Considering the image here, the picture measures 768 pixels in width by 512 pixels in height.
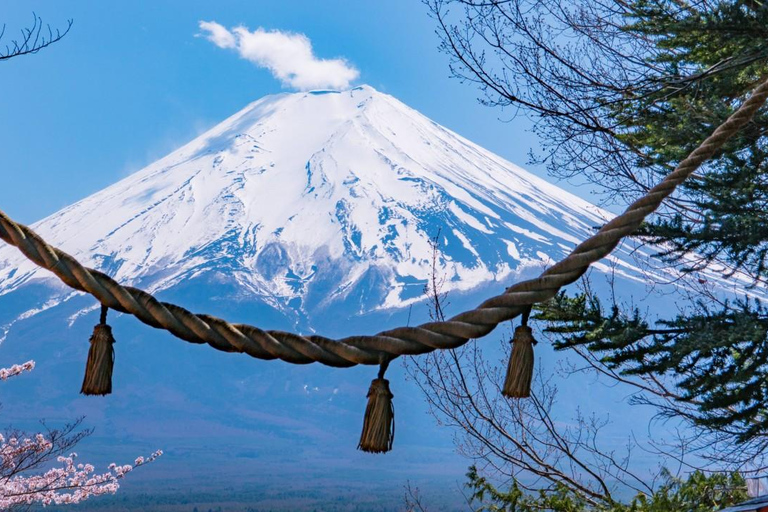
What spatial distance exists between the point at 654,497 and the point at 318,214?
80560mm

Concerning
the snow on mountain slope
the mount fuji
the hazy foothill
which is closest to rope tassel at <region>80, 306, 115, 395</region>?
the hazy foothill

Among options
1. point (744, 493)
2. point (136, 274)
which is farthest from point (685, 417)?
point (136, 274)

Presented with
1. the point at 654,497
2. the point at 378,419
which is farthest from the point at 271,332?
the point at 654,497

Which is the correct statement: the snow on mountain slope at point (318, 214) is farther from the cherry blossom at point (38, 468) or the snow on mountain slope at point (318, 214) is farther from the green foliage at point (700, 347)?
the green foliage at point (700, 347)

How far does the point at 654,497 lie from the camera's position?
13.8ft

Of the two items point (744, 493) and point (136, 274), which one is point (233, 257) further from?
point (744, 493)

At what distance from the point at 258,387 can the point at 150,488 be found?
33874 mm

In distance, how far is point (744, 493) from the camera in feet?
14.2

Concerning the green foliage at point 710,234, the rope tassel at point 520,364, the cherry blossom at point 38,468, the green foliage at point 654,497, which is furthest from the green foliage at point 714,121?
the cherry blossom at point 38,468

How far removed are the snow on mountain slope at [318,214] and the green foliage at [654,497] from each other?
214ft

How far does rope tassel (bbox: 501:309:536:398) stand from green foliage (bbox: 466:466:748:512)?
9.28 feet

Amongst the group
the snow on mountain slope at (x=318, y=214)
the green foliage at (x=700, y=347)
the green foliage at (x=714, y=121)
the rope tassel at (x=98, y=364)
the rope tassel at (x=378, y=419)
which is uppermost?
the snow on mountain slope at (x=318, y=214)

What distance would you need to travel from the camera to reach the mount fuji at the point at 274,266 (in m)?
72.9

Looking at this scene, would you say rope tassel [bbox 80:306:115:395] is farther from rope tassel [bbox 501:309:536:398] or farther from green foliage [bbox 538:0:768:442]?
green foliage [bbox 538:0:768:442]
